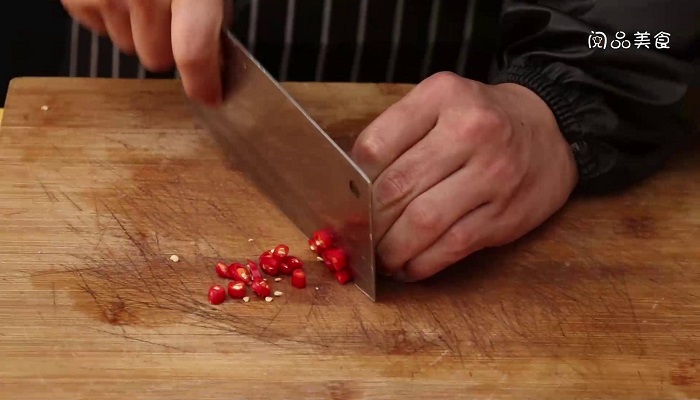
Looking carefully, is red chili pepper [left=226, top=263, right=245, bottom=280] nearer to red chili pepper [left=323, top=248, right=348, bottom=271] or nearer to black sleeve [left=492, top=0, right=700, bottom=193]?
red chili pepper [left=323, top=248, right=348, bottom=271]

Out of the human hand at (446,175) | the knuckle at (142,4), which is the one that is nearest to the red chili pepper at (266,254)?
the human hand at (446,175)

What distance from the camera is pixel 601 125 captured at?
53.1 inches

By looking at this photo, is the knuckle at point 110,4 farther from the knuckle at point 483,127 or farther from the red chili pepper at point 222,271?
the knuckle at point 483,127

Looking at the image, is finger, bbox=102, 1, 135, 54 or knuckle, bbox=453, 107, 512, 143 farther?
finger, bbox=102, 1, 135, 54

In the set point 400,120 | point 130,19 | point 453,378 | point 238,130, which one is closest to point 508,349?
point 453,378

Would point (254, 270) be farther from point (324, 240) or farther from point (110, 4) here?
point (110, 4)

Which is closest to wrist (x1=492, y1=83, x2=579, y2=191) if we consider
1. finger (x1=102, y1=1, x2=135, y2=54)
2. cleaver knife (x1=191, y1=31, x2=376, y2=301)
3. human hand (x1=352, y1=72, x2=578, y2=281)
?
human hand (x1=352, y1=72, x2=578, y2=281)

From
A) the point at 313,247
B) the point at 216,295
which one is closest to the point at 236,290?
the point at 216,295

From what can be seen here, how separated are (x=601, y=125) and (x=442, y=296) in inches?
14.4

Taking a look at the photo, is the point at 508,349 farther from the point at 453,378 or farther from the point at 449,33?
the point at 449,33

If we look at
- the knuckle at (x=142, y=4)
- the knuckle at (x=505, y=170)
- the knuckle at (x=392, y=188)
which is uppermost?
the knuckle at (x=142, y=4)

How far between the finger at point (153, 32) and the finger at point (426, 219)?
1.40 ft

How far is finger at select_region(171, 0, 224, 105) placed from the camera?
48.2 inches

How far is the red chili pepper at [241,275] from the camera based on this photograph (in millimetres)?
1194
